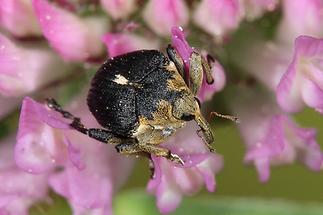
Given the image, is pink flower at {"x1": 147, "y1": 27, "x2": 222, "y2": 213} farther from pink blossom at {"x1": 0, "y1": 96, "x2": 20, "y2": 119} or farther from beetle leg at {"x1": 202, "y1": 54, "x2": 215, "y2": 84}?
pink blossom at {"x1": 0, "y1": 96, "x2": 20, "y2": 119}

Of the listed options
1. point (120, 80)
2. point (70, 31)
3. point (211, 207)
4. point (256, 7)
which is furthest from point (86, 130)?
point (211, 207)

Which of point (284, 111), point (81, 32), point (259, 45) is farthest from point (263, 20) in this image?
point (81, 32)

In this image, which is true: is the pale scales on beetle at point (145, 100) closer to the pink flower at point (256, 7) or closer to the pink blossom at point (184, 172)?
the pink blossom at point (184, 172)

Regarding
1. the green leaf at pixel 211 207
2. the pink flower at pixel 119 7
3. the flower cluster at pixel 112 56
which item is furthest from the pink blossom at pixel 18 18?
the green leaf at pixel 211 207

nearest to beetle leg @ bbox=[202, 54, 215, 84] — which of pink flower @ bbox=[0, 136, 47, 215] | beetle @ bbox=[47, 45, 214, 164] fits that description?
beetle @ bbox=[47, 45, 214, 164]

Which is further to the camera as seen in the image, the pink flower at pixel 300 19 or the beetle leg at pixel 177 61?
the pink flower at pixel 300 19

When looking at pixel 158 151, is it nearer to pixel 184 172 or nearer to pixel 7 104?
pixel 184 172

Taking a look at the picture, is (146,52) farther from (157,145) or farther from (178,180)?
(178,180)
